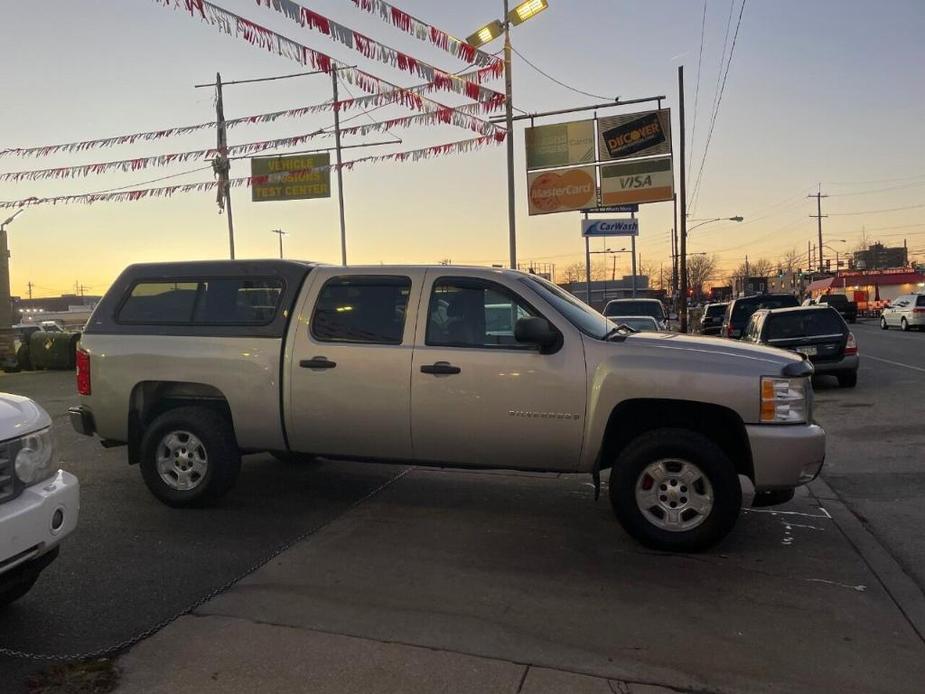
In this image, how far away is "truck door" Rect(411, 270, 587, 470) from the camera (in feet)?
16.1

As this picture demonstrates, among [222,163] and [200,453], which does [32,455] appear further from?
[222,163]

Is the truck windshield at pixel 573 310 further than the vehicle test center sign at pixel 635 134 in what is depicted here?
No

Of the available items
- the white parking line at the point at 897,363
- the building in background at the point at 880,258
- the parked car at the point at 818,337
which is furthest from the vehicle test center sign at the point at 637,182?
the building in background at the point at 880,258

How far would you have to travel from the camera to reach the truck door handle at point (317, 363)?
539 cm

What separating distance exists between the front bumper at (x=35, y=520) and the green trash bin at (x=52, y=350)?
16944mm

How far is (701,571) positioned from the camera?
14.6ft

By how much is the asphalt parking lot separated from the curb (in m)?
0.02

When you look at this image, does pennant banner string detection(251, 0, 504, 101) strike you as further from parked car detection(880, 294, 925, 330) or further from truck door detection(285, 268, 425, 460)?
parked car detection(880, 294, 925, 330)

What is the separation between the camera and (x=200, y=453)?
18.9 ft

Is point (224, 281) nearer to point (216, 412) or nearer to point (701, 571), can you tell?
point (216, 412)

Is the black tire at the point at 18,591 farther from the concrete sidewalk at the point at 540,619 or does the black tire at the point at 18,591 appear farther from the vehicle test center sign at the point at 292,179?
the vehicle test center sign at the point at 292,179

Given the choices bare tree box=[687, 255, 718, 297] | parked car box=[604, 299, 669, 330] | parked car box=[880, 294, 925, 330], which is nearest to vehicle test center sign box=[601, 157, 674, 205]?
parked car box=[604, 299, 669, 330]

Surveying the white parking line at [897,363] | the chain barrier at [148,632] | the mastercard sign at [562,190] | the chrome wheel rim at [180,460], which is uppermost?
the mastercard sign at [562,190]

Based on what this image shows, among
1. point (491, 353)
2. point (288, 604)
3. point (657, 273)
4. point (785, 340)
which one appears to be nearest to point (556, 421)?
point (491, 353)
